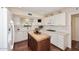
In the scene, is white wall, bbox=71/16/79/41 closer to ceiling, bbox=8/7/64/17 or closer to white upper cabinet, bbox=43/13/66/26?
white upper cabinet, bbox=43/13/66/26

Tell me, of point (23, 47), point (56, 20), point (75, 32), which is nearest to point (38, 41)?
point (23, 47)

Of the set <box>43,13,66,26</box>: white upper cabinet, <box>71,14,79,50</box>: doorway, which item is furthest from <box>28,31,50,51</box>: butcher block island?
<box>71,14,79,50</box>: doorway

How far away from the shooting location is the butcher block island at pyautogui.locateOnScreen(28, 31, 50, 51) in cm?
129

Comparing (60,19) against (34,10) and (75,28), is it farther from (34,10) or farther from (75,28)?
(34,10)

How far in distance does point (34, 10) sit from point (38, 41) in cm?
48

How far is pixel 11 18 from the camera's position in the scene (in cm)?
126

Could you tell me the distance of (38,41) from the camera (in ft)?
4.38

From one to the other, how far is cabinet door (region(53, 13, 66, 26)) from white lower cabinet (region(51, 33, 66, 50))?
0.17 meters

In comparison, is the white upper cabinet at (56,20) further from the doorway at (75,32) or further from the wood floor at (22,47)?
the wood floor at (22,47)

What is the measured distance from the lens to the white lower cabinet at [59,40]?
128 centimetres
